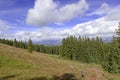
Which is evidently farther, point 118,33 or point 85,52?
point 85,52

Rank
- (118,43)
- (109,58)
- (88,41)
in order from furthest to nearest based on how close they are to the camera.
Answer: (88,41), (109,58), (118,43)

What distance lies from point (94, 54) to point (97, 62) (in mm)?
5234

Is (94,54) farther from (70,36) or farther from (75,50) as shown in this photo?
(70,36)

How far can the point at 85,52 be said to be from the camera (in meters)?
115

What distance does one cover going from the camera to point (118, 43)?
43812 millimetres

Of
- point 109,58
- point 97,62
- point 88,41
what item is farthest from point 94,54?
point 109,58

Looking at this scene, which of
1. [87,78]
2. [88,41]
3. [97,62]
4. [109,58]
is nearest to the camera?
[87,78]

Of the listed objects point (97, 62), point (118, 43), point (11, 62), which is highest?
point (118, 43)

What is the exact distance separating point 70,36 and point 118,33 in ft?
267

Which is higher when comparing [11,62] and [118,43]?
[118,43]

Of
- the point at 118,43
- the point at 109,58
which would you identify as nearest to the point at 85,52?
the point at 109,58

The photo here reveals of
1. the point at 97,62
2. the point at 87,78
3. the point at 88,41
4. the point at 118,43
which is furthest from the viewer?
the point at 88,41

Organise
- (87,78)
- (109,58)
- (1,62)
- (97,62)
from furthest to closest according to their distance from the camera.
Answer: (97,62)
(109,58)
(1,62)
(87,78)

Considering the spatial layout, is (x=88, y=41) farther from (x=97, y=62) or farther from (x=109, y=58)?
(x=109, y=58)
